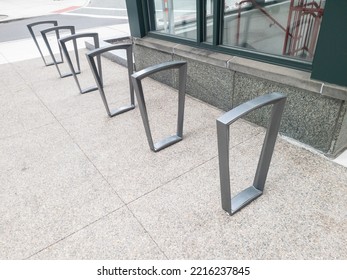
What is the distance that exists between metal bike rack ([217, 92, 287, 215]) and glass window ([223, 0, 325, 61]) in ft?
4.15

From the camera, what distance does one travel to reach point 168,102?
3.97m

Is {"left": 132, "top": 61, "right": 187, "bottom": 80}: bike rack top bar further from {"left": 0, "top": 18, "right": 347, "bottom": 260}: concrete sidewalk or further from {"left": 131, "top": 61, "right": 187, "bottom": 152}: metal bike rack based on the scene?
{"left": 0, "top": 18, "right": 347, "bottom": 260}: concrete sidewalk

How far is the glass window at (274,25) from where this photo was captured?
321 centimetres

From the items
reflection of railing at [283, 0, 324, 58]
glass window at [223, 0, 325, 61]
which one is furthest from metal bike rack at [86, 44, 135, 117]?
reflection of railing at [283, 0, 324, 58]

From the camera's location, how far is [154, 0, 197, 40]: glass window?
3947mm

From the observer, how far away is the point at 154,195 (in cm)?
235

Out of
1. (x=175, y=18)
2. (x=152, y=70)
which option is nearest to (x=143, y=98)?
(x=152, y=70)

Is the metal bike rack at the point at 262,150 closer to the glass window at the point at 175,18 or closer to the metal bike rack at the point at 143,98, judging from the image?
the metal bike rack at the point at 143,98

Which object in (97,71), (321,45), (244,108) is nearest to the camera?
(244,108)

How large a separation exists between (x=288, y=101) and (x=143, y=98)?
1466 millimetres

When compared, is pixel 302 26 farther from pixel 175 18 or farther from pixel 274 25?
pixel 175 18

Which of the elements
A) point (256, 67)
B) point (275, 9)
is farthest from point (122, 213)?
point (275, 9)

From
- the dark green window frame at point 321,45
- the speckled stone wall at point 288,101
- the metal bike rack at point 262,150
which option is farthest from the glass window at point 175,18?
the metal bike rack at point 262,150
